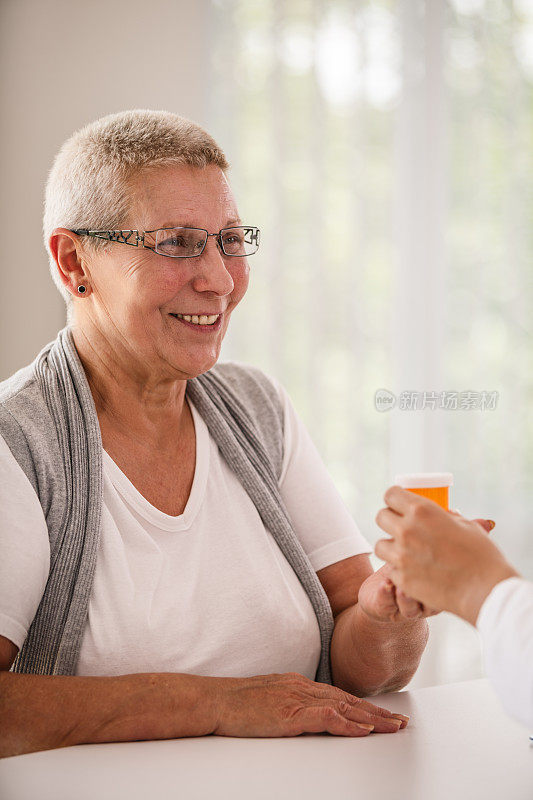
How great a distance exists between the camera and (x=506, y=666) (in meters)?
0.86

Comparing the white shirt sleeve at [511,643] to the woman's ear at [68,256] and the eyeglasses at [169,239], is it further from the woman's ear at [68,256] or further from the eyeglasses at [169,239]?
the woman's ear at [68,256]

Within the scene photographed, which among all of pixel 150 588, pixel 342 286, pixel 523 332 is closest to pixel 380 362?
pixel 342 286

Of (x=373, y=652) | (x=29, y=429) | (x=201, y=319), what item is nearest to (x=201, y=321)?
(x=201, y=319)

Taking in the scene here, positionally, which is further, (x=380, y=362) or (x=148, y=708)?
(x=380, y=362)

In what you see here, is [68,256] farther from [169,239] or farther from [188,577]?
[188,577]

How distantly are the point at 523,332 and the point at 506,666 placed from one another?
253 centimetres

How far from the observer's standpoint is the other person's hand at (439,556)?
3.10ft

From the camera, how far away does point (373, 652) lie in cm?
147

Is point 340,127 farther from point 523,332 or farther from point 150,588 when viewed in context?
point 150,588

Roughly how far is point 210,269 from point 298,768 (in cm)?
86

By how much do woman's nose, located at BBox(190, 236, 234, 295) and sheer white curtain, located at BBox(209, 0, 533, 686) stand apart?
1380mm

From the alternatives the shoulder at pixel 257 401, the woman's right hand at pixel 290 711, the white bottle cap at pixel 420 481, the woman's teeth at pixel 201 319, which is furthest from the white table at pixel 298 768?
the woman's teeth at pixel 201 319

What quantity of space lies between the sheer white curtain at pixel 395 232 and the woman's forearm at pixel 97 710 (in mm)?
1795

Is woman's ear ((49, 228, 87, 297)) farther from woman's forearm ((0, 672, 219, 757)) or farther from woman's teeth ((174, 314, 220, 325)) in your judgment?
woman's forearm ((0, 672, 219, 757))
